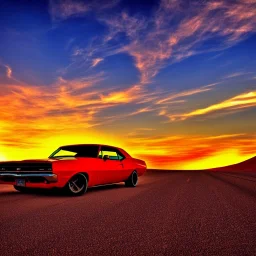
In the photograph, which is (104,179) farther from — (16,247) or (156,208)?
(16,247)

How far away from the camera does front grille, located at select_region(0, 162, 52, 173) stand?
918cm

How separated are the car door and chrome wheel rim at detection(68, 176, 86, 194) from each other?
43.0 inches


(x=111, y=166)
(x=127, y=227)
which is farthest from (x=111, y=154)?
(x=127, y=227)

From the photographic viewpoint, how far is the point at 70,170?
31.0 ft

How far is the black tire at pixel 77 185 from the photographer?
31.3 feet

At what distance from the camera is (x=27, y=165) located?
942 cm

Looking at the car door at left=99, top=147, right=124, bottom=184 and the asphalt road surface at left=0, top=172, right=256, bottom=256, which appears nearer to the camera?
the asphalt road surface at left=0, top=172, right=256, bottom=256

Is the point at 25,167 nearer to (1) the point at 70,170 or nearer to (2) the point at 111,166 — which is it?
(1) the point at 70,170

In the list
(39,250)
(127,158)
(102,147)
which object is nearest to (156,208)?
(39,250)

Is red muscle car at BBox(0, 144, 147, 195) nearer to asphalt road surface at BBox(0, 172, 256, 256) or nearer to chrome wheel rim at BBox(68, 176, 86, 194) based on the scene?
chrome wheel rim at BBox(68, 176, 86, 194)

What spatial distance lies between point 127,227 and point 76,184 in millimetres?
4828

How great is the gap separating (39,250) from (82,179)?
19.8ft

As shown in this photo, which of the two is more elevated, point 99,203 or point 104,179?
point 104,179

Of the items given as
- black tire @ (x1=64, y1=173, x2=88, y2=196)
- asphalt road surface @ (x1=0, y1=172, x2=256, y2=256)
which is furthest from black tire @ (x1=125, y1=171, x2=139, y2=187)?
asphalt road surface @ (x1=0, y1=172, x2=256, y2=256)
